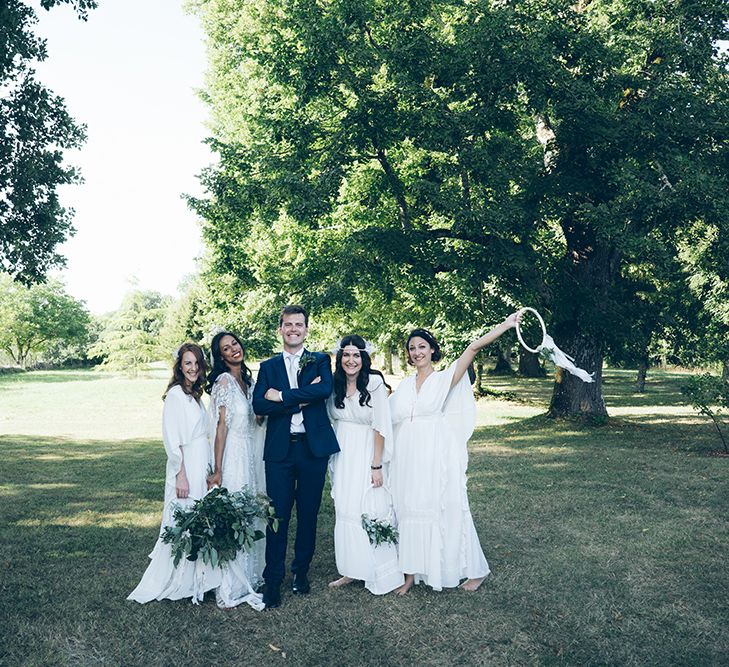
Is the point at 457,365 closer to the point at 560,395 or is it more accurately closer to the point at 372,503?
the point at 372,503

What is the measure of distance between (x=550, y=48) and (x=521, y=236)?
409 cm

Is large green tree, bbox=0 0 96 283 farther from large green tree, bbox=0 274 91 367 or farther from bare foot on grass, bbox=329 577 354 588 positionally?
large green tree, bbox=0 274 91 367

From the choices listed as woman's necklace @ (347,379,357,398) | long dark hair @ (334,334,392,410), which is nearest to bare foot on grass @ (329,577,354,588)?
long dark hair @ (334,334,392,410)

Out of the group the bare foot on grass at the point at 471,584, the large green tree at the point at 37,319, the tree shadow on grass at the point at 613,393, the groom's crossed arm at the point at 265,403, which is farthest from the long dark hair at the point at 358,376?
the large green tree at the point at 37,319

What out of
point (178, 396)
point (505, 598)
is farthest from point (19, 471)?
point (505, 598)

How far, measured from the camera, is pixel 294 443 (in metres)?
6.11

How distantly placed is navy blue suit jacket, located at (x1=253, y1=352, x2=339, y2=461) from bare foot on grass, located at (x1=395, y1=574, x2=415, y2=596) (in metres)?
1.41

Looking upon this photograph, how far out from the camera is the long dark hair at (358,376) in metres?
6.25

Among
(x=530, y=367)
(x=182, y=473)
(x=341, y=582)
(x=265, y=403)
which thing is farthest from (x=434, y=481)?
(x=530, y=367)

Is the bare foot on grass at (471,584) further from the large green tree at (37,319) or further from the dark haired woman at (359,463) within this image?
the large green tree at (37,319)

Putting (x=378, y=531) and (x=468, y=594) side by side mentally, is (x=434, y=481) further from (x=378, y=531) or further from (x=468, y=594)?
(x=468, y=594)

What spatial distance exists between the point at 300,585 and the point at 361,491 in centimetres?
102

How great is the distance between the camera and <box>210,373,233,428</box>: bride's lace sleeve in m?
6.16

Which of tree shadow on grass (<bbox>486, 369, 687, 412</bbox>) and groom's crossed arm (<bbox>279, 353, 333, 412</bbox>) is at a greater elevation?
groom's crossed arm (<bbox>279, 353, 333, 412</bbox>)
